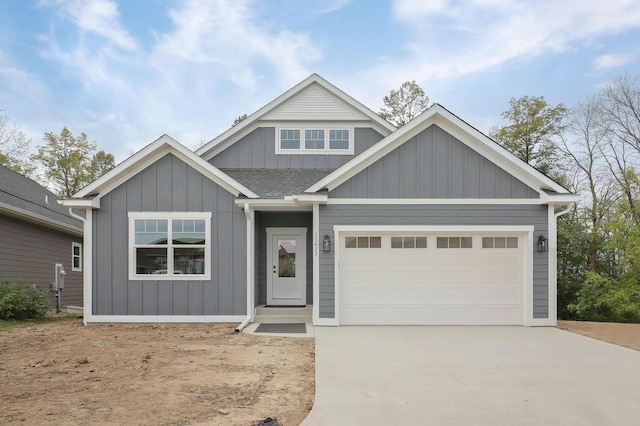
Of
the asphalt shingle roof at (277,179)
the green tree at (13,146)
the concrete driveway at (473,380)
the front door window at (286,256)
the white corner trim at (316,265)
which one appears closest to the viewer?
the concrete driveway at (473,380)

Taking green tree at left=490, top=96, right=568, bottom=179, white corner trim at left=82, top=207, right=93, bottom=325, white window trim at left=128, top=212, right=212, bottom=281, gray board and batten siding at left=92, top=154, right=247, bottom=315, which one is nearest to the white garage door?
gray board and batten siding at left=92, top=154, right=247, bottom=315

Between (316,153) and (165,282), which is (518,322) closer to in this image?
(316,153)

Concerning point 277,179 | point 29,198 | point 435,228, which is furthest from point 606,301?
point 29,198

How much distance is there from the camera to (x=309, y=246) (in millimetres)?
12562

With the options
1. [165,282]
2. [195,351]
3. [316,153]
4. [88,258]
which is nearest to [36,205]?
[88,258]

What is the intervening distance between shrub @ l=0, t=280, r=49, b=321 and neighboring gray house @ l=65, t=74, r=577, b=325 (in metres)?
2.62

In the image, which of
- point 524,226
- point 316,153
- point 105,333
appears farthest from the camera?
point 316,153

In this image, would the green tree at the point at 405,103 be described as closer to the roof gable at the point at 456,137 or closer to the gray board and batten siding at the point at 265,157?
the gray board and batten siding at the point at 265,157

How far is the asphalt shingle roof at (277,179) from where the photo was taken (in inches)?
449

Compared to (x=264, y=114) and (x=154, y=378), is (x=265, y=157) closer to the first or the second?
(x=264, y=114)

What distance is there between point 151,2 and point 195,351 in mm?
11107

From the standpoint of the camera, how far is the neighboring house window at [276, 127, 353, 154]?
13789 millimetres

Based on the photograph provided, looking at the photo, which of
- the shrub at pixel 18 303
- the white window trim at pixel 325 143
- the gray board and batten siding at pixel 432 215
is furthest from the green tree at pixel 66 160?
the gray board and batten siding at pixel 432 215

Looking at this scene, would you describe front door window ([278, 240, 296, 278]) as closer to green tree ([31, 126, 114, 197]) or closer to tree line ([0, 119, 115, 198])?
tree line ([0, 119, 115, 198])
